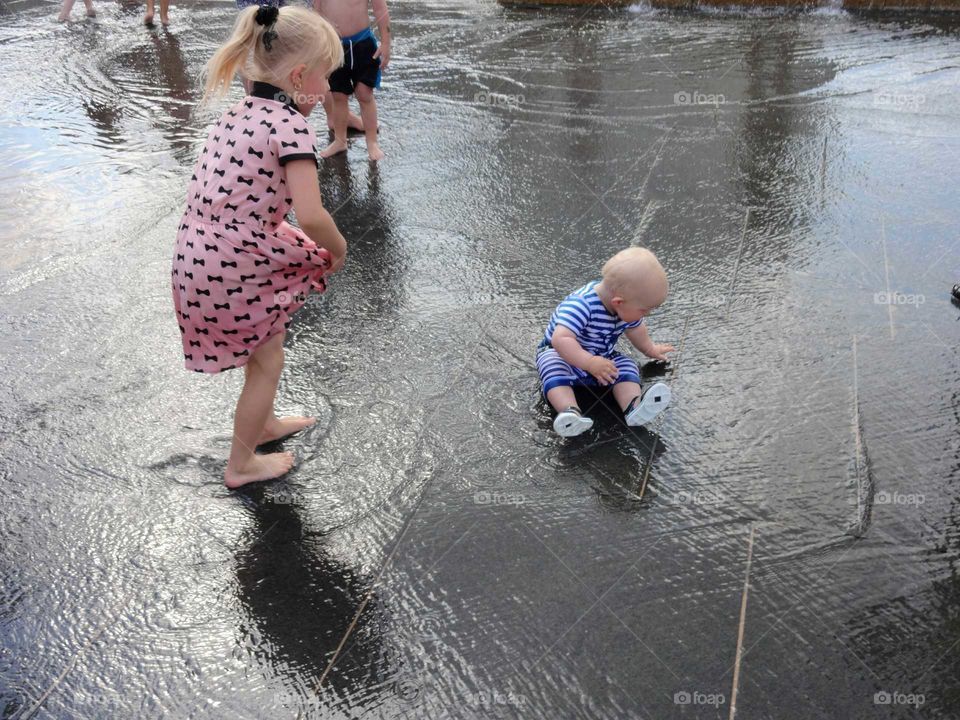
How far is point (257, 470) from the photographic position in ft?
9.84

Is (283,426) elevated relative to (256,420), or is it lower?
lower

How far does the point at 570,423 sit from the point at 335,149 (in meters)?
3.56

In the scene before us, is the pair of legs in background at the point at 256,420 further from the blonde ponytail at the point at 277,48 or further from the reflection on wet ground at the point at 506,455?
the blonde ponytail at the point at 277,48

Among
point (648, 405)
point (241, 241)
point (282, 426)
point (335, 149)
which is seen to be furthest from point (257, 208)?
point (335, 149)

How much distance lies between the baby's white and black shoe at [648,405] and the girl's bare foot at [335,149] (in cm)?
354

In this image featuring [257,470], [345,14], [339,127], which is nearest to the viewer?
[257,470]

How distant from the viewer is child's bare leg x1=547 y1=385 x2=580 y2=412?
321 centimetres

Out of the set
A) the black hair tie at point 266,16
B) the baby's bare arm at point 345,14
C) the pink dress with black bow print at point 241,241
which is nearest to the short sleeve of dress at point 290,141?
the pink dress with black bow print at point 241,241

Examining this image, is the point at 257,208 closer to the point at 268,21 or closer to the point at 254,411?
the point at 268,21

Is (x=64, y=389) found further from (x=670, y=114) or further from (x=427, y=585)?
(x=670, y=114)

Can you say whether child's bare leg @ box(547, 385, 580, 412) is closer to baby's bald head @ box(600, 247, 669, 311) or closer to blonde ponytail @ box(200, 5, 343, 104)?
baby's bald head @ box(600, 247, 669, 311)

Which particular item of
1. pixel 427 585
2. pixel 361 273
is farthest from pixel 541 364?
pixel 361 273

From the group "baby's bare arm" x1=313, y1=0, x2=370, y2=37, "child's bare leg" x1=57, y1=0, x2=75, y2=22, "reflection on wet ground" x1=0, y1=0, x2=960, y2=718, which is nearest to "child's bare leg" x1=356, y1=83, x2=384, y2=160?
"reflection on wet ground" x1=0, y1=0, x2=960, y2=718

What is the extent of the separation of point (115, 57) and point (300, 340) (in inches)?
241
